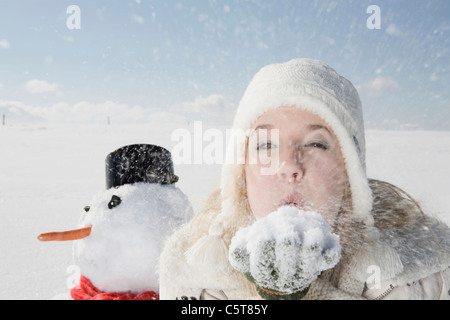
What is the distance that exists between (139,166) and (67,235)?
538 millimetres

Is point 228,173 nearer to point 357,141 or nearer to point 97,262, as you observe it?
point 357,141

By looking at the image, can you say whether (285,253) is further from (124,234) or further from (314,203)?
(124,234)

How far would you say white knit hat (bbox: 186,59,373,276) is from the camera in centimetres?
143

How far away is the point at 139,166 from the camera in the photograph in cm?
203

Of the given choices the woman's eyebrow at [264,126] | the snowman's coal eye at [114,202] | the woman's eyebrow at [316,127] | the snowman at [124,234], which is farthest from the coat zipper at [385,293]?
the snowman's coal eye at [114,202]

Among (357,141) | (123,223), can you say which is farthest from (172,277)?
(357,141)

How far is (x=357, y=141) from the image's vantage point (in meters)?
1.57

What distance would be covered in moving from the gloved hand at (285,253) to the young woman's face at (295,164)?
0.89ft

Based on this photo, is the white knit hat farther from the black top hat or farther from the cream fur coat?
the black top hat

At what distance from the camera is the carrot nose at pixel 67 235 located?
174cm

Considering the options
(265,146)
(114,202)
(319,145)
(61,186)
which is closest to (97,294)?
(114,202)

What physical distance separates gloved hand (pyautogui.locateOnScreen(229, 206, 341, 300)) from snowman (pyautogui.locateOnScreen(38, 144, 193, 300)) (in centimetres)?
95

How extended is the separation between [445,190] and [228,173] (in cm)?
424
